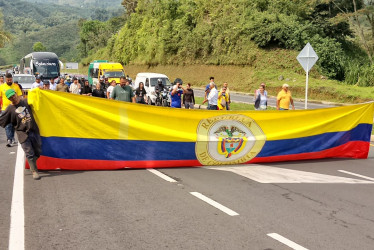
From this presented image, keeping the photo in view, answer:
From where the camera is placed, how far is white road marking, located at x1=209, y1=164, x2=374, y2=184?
847 cm

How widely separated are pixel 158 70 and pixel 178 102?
44.7 meters

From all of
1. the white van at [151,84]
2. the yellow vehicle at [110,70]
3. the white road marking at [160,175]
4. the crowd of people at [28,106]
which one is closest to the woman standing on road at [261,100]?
the crowd of people at [28,106]

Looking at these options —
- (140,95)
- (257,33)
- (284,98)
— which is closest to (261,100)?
(284,98)

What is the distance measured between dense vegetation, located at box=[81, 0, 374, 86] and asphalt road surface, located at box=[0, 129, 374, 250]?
29.7m

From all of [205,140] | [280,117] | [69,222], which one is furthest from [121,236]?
[280,117]

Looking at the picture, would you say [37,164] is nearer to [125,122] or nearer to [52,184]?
[52,184]

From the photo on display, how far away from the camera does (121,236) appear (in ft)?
17.4

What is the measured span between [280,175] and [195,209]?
120 inches

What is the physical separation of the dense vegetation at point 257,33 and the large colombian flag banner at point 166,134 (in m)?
27.0

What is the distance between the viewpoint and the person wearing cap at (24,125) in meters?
8.14

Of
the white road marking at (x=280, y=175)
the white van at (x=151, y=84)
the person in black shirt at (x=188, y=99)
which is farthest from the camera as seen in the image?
the white van at (x=151, y=84)

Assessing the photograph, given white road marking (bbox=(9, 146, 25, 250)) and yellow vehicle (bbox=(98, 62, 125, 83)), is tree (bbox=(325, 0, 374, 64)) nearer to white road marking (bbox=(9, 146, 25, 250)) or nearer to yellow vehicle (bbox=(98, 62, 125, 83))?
yellow vehicle (bbox=(98, 62, 125, 83))

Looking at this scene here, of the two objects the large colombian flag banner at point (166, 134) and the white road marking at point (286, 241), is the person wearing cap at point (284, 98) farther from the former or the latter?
the white road marking at point (286, 241)

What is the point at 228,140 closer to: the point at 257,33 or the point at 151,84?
the point at 151,84
